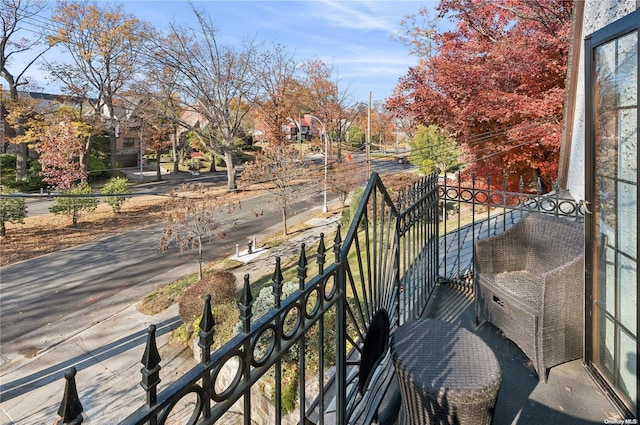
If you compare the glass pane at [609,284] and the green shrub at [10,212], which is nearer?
the glass pane at [609,284]

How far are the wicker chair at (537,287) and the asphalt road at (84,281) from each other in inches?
315

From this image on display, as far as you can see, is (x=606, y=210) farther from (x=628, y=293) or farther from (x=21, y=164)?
(x=21, y=164)

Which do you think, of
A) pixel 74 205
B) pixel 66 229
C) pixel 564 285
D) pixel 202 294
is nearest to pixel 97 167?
pixel 74 205

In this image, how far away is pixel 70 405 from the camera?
619 millimetres

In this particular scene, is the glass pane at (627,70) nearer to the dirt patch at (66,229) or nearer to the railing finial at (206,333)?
the railing finial at (206,333)

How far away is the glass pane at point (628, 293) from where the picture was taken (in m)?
1.95

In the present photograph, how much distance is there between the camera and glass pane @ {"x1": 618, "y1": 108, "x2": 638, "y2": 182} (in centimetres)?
191

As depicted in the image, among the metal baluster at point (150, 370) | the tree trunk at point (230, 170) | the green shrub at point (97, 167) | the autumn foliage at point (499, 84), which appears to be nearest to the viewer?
the metal baluster at point (150, 370)

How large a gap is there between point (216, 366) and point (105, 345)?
295 inches

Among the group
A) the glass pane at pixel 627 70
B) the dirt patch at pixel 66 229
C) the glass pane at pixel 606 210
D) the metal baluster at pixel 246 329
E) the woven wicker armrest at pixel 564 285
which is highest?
the glass pane at pixel 627 70

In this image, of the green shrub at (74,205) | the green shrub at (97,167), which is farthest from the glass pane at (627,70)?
the green shrub at (97,167)

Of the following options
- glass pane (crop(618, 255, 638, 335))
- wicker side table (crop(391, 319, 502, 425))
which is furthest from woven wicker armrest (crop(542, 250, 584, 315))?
wicker side table (crop(391, 319, 502, 425))

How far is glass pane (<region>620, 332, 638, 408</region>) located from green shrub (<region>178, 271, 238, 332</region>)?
640 cm

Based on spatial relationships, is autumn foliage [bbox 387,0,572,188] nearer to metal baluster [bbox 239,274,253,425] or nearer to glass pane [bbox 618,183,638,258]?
glass pane [bbox 618,183,638,258]
